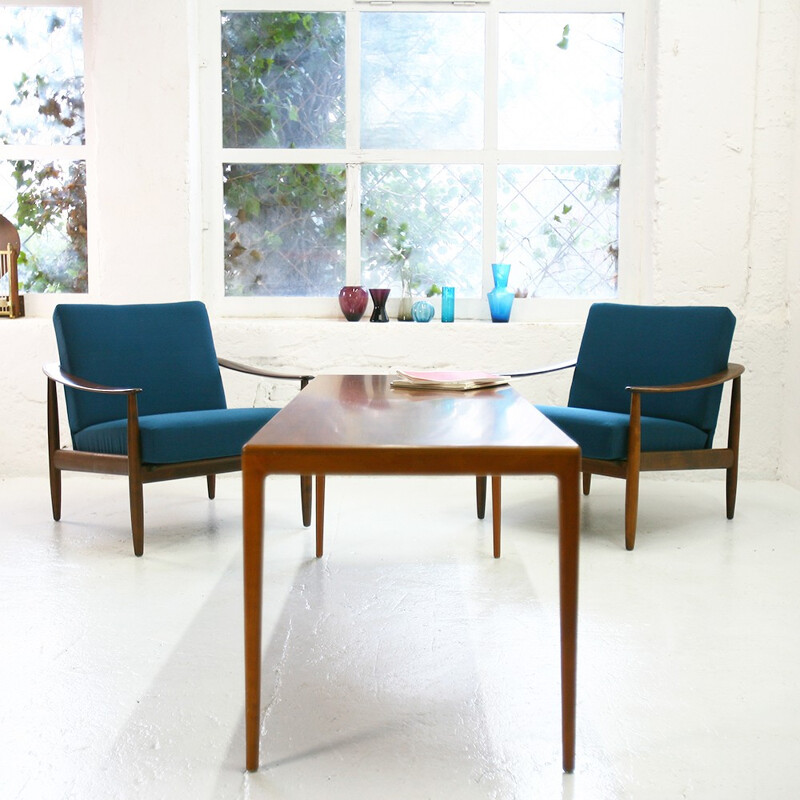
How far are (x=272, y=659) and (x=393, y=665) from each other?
0.31 metres

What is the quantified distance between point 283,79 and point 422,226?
42.2 inches

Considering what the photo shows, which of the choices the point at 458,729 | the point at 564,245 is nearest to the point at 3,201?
the point at 564,245

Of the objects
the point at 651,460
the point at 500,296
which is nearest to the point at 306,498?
the point at 651,460

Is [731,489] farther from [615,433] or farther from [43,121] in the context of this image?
[43,121]

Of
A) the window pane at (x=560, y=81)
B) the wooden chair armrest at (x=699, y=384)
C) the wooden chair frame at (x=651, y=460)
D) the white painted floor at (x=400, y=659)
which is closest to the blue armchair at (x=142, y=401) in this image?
the white painted floor at (x=400, y=659)

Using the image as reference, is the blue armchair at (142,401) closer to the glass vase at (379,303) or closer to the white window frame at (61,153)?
the glass vase at (379,303)

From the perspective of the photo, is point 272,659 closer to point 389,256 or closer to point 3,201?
point 389,256

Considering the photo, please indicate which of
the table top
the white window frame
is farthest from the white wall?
the table top

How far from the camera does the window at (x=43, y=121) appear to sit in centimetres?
472

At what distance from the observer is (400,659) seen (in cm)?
227

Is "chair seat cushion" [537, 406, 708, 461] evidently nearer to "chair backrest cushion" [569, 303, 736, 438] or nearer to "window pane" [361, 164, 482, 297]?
"chair backrest cushion" [569, 303, 736, 438]

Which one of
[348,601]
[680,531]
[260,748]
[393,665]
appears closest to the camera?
[260,748]

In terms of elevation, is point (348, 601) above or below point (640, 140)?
below

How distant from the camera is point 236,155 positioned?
4766mm
